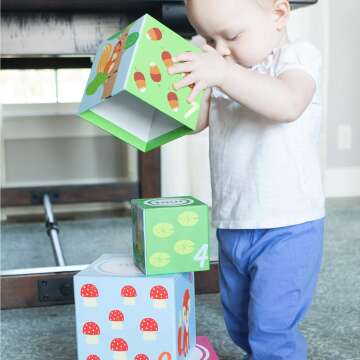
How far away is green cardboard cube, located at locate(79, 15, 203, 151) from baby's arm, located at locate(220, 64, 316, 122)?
0.15 ft

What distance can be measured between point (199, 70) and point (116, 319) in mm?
355

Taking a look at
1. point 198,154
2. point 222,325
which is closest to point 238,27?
point 222,325

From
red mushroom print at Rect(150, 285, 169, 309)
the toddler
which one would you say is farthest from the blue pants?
red mushroom print at Rect(150, 285, 169, 309)

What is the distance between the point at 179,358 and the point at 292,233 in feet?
0.76

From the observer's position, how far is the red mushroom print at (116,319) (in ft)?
2.51

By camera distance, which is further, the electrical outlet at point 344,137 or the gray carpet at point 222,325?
the electrical outlet at point 344,137

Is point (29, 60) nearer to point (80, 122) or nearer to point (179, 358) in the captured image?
point (80, 122)

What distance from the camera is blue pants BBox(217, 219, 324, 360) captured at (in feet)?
2.50

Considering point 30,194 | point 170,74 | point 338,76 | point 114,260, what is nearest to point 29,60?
point 30,194

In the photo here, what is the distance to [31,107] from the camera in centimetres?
215

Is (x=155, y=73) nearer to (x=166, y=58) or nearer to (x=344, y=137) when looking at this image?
(x=166, y=58)

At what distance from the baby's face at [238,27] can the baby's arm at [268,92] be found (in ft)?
0.25

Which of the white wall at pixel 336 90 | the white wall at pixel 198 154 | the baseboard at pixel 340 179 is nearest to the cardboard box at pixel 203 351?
the white wall at pixel 198 154

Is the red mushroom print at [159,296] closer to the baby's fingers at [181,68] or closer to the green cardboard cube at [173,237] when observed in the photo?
the green cardboard cube at [173,237]
